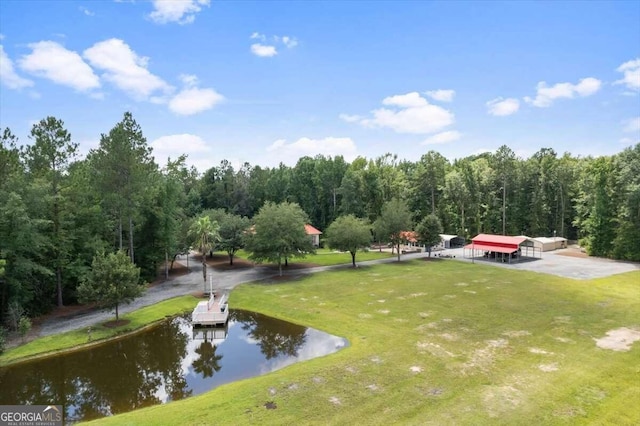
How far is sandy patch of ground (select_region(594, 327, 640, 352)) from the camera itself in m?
22.0

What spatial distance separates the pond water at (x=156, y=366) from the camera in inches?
722

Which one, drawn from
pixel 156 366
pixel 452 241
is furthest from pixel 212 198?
pixel 156 366

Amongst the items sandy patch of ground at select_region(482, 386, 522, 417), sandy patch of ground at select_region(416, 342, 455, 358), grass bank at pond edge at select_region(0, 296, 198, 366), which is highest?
grass bank at pond edge at select_region(0, 296, 198, 366)

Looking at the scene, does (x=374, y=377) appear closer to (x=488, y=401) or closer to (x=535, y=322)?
(x=488, y=401)

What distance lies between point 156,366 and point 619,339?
27.1 metres

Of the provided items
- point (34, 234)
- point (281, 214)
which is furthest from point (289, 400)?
point (281, 214)

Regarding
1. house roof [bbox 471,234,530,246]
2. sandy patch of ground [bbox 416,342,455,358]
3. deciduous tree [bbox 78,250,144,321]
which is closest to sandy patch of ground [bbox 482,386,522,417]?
sandy patch of ground [bbox 416,342,455,358]

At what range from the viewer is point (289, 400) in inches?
659

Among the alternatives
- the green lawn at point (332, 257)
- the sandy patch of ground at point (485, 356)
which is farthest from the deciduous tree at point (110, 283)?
the green lawn at point (332, 257)

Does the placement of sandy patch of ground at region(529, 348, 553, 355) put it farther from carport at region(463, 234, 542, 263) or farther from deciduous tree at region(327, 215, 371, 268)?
carport at region(463, 234, 542, 263)

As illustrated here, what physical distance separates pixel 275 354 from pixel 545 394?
14033mm

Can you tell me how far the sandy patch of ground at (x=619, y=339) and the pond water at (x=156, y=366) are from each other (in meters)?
15.0

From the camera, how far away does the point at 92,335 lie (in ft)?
85.5

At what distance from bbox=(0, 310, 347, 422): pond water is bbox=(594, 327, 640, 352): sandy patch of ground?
15.0m
